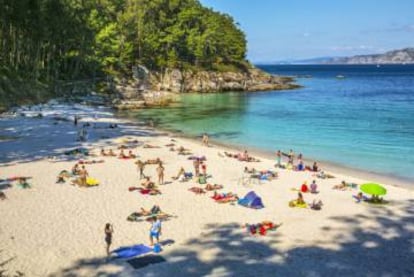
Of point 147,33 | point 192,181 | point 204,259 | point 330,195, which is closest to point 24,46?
point 147,33

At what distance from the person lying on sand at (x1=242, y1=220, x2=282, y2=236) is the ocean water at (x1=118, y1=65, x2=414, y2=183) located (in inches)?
639

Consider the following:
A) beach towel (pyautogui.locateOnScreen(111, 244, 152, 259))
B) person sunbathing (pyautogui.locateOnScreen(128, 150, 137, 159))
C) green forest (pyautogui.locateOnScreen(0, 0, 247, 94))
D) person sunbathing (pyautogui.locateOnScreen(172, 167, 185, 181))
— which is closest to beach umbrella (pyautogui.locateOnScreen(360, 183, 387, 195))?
person sunbathing (pyautogui.locateOnScreen(172, 167, 185, 181))

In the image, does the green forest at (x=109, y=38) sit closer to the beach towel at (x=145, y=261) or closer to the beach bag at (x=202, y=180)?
the beach bag at (x=202, y=180)

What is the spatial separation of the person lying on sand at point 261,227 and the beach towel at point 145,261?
175 inches

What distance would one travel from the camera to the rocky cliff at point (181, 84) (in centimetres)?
8006

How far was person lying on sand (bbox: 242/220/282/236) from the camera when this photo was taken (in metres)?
19.0

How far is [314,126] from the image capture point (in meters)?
55.2

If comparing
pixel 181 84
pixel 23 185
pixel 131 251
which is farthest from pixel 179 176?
pixel 181 84

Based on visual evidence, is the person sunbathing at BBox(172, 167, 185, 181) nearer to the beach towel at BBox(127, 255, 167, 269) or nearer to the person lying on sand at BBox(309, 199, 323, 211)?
the person lying on sand at BBox(309, 199, 323, 211)

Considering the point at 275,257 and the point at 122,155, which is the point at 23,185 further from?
the point at 275,257

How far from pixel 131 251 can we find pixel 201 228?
3.86m

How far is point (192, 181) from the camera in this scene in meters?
27.9

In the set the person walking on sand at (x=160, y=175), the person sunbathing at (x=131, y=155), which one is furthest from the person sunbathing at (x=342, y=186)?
the person sunbathing at (x=131, y=155)

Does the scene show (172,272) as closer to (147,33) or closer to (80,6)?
(80,6)
